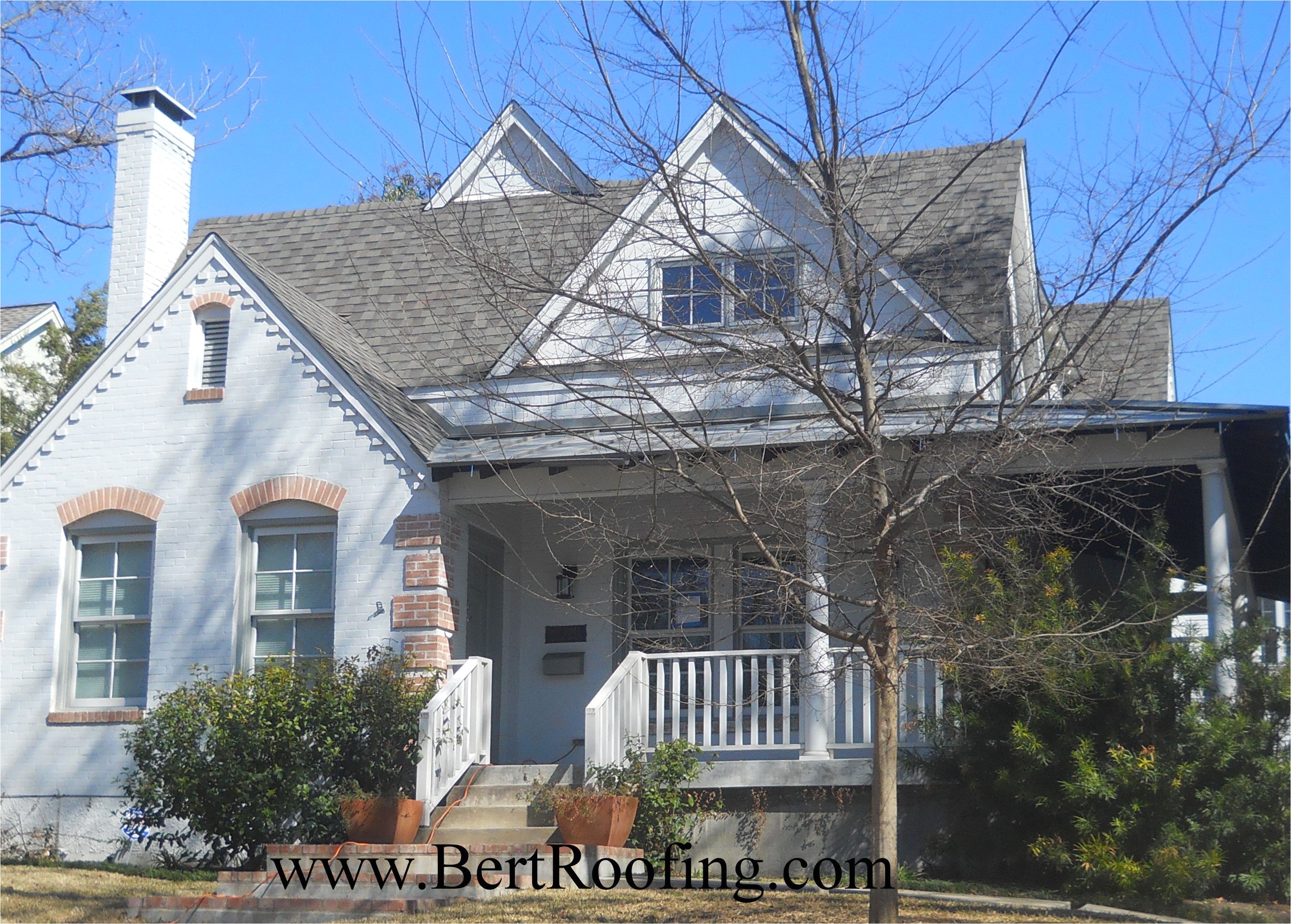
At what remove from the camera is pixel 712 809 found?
1056 cm

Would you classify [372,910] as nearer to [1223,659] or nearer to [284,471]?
[284,471]

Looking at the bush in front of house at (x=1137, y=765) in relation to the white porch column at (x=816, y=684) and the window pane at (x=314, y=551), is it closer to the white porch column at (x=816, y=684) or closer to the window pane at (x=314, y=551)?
the white porch column at (x=816, y=684)

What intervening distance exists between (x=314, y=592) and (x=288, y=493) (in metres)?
0.92

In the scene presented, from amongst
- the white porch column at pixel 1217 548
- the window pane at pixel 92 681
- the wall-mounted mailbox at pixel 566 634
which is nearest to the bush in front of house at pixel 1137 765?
the white porch column at pixel 1217 548

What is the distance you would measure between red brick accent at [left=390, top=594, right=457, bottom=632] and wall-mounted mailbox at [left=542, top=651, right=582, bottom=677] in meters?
1.72

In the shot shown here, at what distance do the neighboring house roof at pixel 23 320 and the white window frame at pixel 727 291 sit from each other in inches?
759

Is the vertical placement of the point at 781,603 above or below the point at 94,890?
above

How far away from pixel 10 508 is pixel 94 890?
4743 mm

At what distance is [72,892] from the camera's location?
909 centimetres

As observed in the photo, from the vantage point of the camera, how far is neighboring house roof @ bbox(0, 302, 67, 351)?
24516 mm

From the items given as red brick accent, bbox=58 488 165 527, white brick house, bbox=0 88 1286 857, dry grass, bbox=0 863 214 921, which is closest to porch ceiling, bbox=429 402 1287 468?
white brick house, bbox=0 88 1286 857

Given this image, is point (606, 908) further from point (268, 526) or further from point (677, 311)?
point (268, 526)

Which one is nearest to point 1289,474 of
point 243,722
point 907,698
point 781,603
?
point 907,698

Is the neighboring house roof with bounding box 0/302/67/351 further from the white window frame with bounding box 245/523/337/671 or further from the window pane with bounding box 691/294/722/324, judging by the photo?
the window pane with bounding box 691/294/722/324
